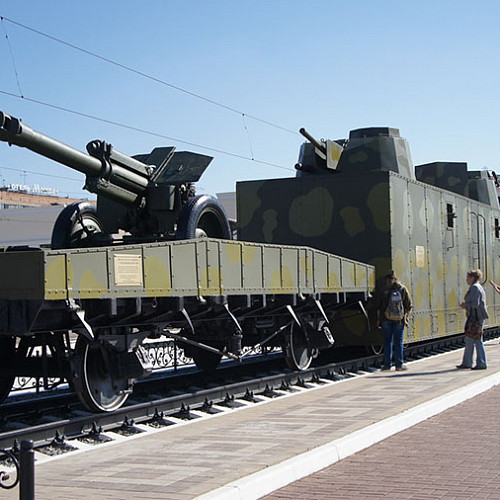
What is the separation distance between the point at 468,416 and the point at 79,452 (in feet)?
14.1

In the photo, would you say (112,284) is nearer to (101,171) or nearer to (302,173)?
(101,171)

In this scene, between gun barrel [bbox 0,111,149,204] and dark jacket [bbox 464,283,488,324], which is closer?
gun barrel [bbox 0,111,149,204]

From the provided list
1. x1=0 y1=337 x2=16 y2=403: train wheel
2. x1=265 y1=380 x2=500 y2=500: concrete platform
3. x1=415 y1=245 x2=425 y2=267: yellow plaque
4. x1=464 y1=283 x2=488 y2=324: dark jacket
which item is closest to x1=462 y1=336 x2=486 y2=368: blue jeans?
x1=464 y1=283 x2=488 y2=324: dark jacket

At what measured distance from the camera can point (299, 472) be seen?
6.82 meters

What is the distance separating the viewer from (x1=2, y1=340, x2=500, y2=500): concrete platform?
249 inches

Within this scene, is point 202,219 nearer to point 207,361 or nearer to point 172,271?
point 172,271

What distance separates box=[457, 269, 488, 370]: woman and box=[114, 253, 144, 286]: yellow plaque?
6802mm

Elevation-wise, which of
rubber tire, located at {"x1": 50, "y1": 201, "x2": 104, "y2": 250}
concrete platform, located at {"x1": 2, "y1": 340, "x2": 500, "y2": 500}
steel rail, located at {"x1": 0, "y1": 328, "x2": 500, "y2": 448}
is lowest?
concrete platform, located at {"x1": 2, "y1": 340, "x2": 500, "y2": 500}

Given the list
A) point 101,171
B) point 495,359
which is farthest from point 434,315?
point 101,171

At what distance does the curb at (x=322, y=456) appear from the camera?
240 inches

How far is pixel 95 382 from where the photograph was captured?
1008 centimetres

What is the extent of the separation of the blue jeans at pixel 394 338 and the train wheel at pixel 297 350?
1350 millimetres

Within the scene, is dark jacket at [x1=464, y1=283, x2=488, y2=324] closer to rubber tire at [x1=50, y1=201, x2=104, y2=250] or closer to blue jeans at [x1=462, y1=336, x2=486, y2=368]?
blue jeans at [x1=462, y1=336, x2=486, y2=368]

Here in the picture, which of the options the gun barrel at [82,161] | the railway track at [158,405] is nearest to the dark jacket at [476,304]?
the railway track at [158,405]
